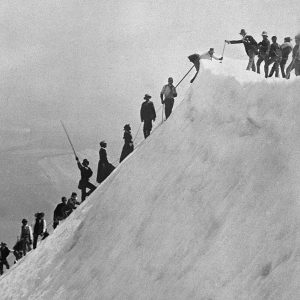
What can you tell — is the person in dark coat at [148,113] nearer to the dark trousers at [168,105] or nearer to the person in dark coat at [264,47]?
the dark trousers at [168,105]

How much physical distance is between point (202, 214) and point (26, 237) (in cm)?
1175

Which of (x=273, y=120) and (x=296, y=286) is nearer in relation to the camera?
(x=296, y=286)

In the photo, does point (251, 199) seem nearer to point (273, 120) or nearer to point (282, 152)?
point (282, 152)

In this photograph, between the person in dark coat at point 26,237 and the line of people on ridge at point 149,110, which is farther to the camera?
the person in dark coat at point 26,237

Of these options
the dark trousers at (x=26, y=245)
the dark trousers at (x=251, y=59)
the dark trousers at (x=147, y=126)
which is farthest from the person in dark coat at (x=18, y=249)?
the dark trousers at (x=251, y=59)

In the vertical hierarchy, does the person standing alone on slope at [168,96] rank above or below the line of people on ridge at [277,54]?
above

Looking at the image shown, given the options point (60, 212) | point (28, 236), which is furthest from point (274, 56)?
point (28, 236)

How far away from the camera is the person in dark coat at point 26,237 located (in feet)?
68.1

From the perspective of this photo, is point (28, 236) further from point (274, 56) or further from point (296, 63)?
point (296, 63)

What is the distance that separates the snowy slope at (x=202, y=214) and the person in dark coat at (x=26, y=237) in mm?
3473

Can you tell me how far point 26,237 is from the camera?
69.5 ft

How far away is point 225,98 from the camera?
13.5 meters

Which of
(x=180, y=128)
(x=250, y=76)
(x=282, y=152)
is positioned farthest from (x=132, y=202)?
(x=282, y=152)

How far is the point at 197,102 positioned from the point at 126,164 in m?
3.97
